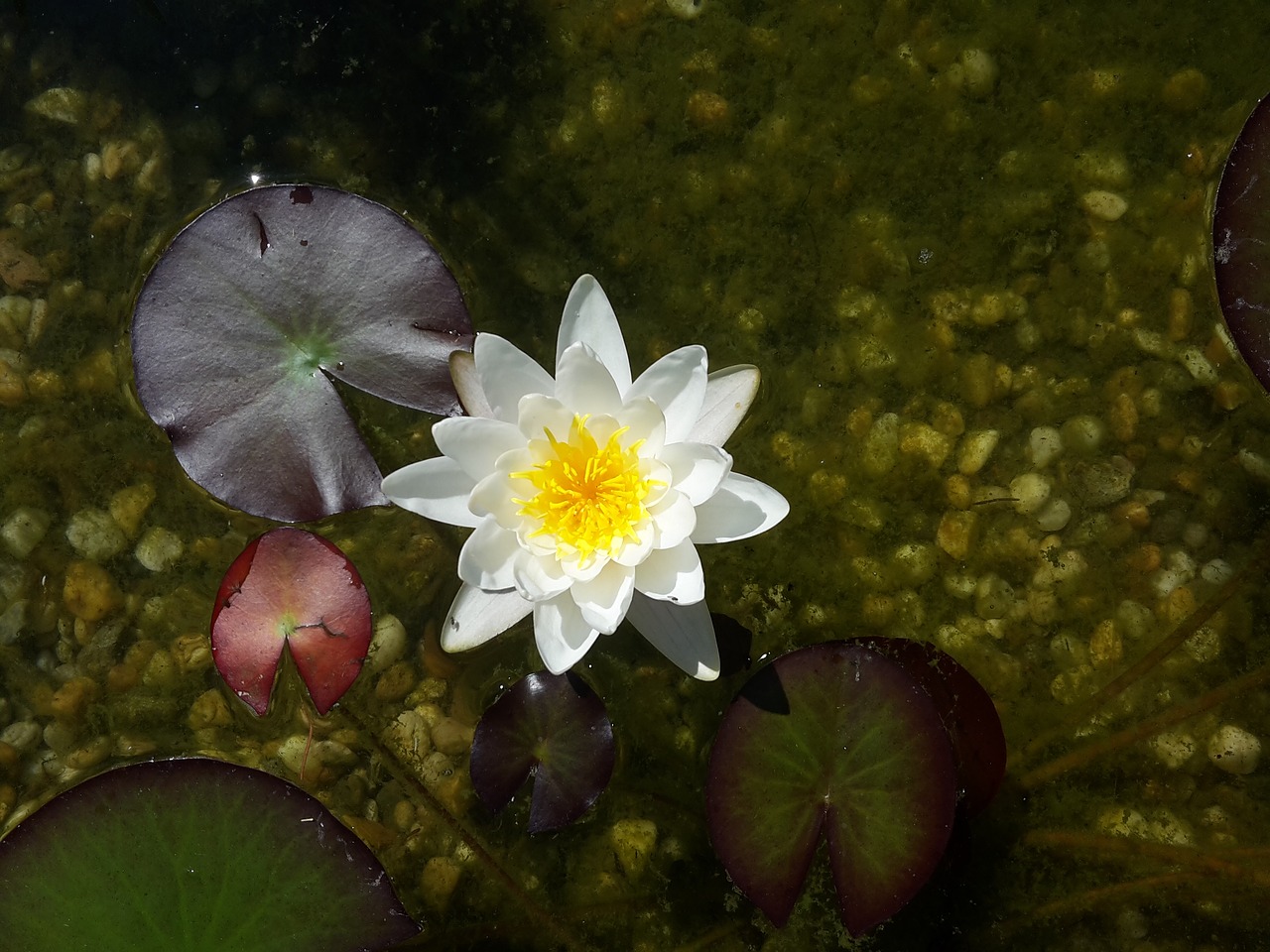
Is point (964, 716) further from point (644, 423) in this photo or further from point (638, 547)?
point (644, 423)

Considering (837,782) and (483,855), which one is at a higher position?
(837,782)

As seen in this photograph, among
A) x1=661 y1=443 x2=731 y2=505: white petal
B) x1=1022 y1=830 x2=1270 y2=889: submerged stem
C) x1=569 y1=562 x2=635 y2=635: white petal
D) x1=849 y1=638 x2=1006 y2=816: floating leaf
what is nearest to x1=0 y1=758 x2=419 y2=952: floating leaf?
x1=569 y1=562 x2=635 y2=635: white petal

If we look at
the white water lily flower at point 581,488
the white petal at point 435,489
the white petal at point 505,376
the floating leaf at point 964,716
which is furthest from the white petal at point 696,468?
the floating leaf at point 964,716

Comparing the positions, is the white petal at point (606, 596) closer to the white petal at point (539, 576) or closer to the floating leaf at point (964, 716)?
the white petal at point (539, 576)

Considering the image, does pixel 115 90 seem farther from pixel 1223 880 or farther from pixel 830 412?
pixel 1223 880

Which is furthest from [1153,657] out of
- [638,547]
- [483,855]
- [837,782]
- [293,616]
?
[293,616]
